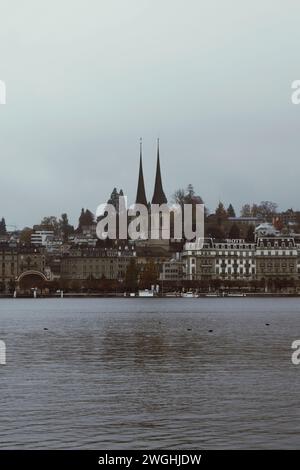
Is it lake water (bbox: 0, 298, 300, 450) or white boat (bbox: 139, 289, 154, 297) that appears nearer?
lake water (bbox: 0, 298, 300, 450)

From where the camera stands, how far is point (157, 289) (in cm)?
18438

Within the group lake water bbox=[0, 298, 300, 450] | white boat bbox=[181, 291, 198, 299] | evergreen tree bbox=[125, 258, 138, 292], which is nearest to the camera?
lake water bbox=[0, 298, 300, 450]

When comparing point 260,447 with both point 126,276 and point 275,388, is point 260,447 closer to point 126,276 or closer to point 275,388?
point 275,388

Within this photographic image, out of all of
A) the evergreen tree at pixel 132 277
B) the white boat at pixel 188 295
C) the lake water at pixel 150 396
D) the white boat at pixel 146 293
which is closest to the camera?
the lake water at pixel 150 396

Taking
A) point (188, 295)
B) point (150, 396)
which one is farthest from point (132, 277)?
point (150, 396)

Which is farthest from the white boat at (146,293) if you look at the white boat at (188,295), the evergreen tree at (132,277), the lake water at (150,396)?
the lake water at (150,396)

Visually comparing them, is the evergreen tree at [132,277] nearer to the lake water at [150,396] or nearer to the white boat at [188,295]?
the white boat at [188,295]

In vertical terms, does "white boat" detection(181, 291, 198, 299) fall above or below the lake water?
above

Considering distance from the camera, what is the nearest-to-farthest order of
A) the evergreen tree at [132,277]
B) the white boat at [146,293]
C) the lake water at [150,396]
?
1. the lake water at [150,396]
2. the white boat at [146,293]
3. the evergreen tree at [132,277]

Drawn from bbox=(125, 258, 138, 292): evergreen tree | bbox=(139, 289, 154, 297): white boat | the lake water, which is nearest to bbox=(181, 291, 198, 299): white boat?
bbox=(139, 289, 154, 297): white boat

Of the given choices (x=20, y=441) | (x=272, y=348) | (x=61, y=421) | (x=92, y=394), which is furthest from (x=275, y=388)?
(x=272, y=348)

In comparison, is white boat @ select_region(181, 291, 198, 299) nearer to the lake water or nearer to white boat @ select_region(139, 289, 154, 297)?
white boat @ select_region(139, 289, 154, 297)

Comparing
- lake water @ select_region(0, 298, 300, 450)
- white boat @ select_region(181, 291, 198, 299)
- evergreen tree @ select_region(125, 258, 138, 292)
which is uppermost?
evergreen tree @ select_region(125, 258, 138, 292)
